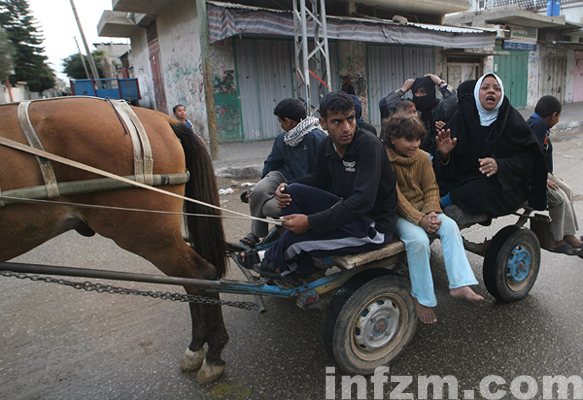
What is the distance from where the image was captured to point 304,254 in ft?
7.31

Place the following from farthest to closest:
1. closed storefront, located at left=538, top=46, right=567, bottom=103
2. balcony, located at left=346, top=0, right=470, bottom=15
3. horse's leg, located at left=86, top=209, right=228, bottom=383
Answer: closed storefront, located at left=538, top=46, right=567, bottom=103, balcony, located at left=346, top=0, right=470, bottom=15, horse's leg, located at left=86, top=209, right=228, bottom=383

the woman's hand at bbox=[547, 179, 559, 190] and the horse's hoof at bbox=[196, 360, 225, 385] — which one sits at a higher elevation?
the woman's hand at bbox=[547, 179, 559, 190]

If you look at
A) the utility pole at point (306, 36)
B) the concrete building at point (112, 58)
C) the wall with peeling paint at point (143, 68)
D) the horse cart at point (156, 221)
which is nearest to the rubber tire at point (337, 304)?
the horse cart at point (156, 221)

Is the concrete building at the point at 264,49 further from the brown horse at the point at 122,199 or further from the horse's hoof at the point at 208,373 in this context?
the horse's hoof at the point at 208,373

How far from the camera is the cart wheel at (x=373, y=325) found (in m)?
2.14

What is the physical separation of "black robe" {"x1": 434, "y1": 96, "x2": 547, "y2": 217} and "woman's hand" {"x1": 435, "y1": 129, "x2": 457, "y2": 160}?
10cm

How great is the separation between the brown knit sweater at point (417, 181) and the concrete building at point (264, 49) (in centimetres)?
568

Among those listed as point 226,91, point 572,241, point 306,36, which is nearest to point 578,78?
point 306,36

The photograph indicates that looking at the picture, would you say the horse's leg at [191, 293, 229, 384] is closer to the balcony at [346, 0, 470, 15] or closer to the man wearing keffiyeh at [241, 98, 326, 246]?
the man wearing keffiyeh at [241, 98, 326, 246]

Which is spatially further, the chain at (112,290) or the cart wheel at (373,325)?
the cart wheel at (373,325)

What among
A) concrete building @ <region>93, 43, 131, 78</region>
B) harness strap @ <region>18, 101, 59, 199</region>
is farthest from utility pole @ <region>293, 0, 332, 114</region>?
concrete building @ <region>93, 43, 131, 78</region>

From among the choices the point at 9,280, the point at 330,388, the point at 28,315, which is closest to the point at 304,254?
the point at 330,388

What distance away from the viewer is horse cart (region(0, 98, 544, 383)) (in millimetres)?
1809

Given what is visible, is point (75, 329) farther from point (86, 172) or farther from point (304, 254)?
point (304, 254)
